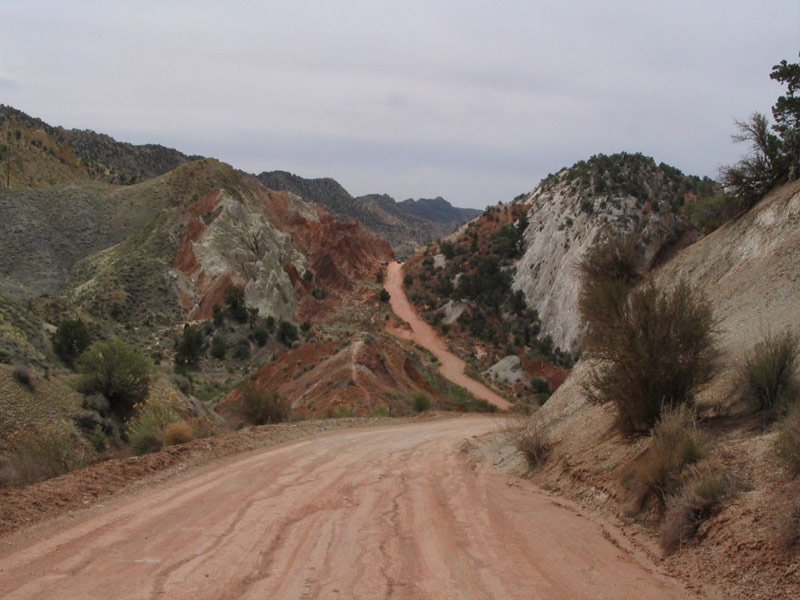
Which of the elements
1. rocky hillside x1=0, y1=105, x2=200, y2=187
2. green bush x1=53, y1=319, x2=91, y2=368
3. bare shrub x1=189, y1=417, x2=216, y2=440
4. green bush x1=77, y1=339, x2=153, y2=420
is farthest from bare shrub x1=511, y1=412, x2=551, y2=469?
rocky hillside x1=0, y1=105, x2=200, y2=187

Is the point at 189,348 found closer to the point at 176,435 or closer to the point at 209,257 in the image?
the point at 209,257

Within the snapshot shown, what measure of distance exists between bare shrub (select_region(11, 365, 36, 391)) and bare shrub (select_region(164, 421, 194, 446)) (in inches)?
239

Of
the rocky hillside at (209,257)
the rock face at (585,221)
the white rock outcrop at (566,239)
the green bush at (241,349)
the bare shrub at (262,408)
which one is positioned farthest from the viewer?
the rocky hillside at (209,257)

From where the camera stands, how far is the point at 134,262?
62719 millimetres

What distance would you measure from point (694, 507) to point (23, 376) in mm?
18016

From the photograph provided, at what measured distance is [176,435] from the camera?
15.4 m

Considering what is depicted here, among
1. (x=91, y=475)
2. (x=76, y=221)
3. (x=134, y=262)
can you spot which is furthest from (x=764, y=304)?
(x=76, y=221)

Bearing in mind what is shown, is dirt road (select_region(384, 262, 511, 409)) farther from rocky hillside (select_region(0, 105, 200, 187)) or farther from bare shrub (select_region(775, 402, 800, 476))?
rocky hillside (select_region(0, 105, 200, 187))

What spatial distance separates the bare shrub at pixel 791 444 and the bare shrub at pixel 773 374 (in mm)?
1904

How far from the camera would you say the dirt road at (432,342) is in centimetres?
4741

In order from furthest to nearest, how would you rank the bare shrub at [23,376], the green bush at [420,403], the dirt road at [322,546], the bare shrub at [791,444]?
the green bush at [420,403] → the bare shrub at [23,376] → the bare shrub at [791,444] → the dirt road at [322,546]

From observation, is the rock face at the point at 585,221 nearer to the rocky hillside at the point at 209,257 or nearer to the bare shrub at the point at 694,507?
the rocky hillside at the point at 209,257

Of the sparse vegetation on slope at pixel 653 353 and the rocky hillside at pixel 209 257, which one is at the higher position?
the rocky hillside at pixel 209 257

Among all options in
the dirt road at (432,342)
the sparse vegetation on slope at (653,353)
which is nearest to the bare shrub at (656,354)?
the sparse vegetation on slope at (653,353)
